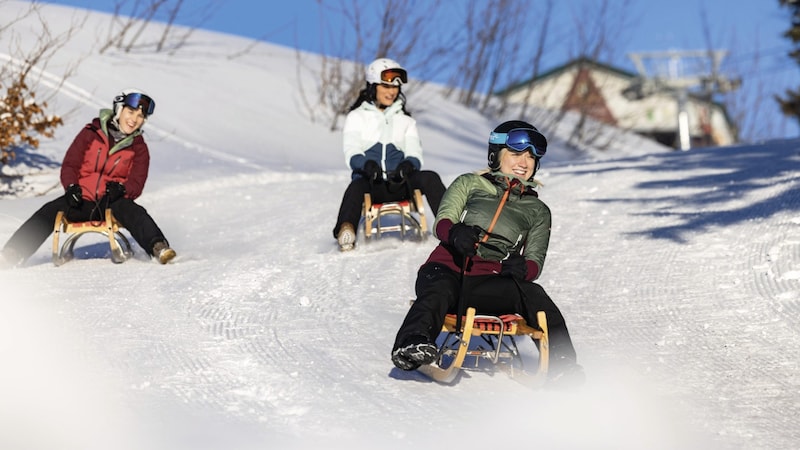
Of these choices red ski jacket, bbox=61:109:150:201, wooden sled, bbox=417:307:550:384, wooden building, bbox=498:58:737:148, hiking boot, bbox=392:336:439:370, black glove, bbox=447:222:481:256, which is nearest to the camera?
hiking boot, bbox=392:336:439:370

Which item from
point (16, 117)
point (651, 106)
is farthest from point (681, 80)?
point (16, 117)

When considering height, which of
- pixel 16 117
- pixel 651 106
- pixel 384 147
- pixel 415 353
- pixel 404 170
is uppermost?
pixel 651 106

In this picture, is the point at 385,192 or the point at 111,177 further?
the point at 385,192

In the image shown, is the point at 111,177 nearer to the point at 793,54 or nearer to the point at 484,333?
the point at 484,333

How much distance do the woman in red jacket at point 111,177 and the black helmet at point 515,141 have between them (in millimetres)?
2919

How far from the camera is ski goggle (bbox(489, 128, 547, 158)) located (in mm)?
5070

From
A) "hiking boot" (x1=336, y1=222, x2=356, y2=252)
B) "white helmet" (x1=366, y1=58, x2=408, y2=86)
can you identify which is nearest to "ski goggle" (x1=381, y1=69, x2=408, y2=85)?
"white helmet" (x1=366, y1=58, x2=408, y2=86)

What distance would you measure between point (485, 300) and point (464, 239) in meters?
0.29

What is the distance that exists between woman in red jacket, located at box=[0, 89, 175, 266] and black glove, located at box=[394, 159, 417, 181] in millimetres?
1574

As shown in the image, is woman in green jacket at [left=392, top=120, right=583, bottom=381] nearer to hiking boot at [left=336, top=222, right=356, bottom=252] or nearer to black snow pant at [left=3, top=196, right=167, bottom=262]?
hiking boot at [left=336, top=222, right=356, bottom=252]

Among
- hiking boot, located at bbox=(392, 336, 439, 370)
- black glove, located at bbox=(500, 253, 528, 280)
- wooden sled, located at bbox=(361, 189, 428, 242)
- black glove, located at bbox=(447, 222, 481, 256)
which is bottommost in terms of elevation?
hiking boot, located at bbox=(392, 336, 439, 370)

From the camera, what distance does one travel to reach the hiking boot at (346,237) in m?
7.85

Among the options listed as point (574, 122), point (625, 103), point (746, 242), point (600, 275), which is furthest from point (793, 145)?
point (625, 103)

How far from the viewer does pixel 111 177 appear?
767cm
